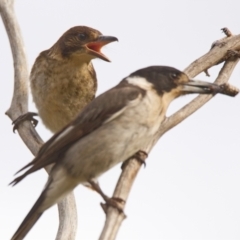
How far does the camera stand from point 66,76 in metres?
7.07

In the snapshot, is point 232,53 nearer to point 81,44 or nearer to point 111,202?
point 111,202

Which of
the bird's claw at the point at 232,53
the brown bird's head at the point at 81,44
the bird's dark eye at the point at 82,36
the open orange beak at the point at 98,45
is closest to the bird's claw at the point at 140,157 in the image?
the bird's claw at the point at 232,53

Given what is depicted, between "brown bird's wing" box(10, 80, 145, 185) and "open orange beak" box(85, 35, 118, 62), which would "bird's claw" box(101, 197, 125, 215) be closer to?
"brown bird's wing" box(10, 80, 145, 185)

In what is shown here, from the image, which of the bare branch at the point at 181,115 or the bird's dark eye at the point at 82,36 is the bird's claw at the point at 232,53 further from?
the bird's dark eye at the point at 82,36

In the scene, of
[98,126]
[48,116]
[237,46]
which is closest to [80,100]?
[48,116]

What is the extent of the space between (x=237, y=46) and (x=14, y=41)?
1674 mm

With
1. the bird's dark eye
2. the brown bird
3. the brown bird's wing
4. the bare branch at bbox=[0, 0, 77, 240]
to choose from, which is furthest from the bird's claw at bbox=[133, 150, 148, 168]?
the bird's dark eye

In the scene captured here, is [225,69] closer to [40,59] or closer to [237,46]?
[237,46]

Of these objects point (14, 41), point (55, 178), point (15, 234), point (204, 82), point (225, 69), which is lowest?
point (15, 234)

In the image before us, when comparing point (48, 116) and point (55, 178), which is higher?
point (48, 116)

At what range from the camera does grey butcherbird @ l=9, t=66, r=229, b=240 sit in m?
4.80

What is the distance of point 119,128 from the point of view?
15.9 feet

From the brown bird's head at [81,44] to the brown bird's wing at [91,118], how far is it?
207 centimetres

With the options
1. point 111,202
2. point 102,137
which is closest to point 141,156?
point 102,137
